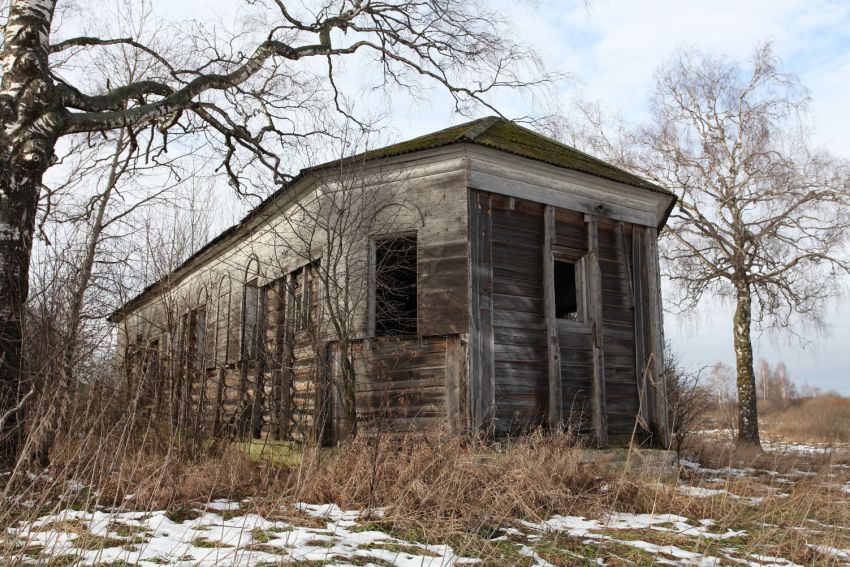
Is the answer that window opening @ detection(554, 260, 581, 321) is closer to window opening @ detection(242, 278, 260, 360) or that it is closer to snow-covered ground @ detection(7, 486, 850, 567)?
window opening @ detection(242, 278, 260, 360)

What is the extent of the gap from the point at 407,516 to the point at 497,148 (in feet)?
18.6

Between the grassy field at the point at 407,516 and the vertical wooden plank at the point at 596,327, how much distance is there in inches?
71.0

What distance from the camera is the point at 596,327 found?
1017 cm

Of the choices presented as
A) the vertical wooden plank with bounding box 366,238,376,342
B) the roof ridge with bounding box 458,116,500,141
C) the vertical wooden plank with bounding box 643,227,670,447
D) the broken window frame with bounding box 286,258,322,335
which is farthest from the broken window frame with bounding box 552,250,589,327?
the broken window frame with bounding box 286,258,322,335

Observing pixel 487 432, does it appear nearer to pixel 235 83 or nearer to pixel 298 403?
pixel 298 403

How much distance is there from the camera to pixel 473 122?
11562 millimetres

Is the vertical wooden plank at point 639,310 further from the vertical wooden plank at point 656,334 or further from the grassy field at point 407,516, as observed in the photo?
the grassy field at point 407,516

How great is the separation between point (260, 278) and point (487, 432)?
6.29 m

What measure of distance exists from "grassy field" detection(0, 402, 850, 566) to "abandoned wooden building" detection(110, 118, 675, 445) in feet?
4.49

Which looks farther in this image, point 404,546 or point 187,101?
point 187,101

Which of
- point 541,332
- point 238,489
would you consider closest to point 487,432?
point 541,332

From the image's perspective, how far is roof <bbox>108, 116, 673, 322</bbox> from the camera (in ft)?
31.3

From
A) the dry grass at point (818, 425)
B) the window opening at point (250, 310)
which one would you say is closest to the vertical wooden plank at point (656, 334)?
the window opening at point (250, 310)

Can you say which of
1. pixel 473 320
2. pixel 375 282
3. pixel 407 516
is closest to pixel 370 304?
pixel 375 282
